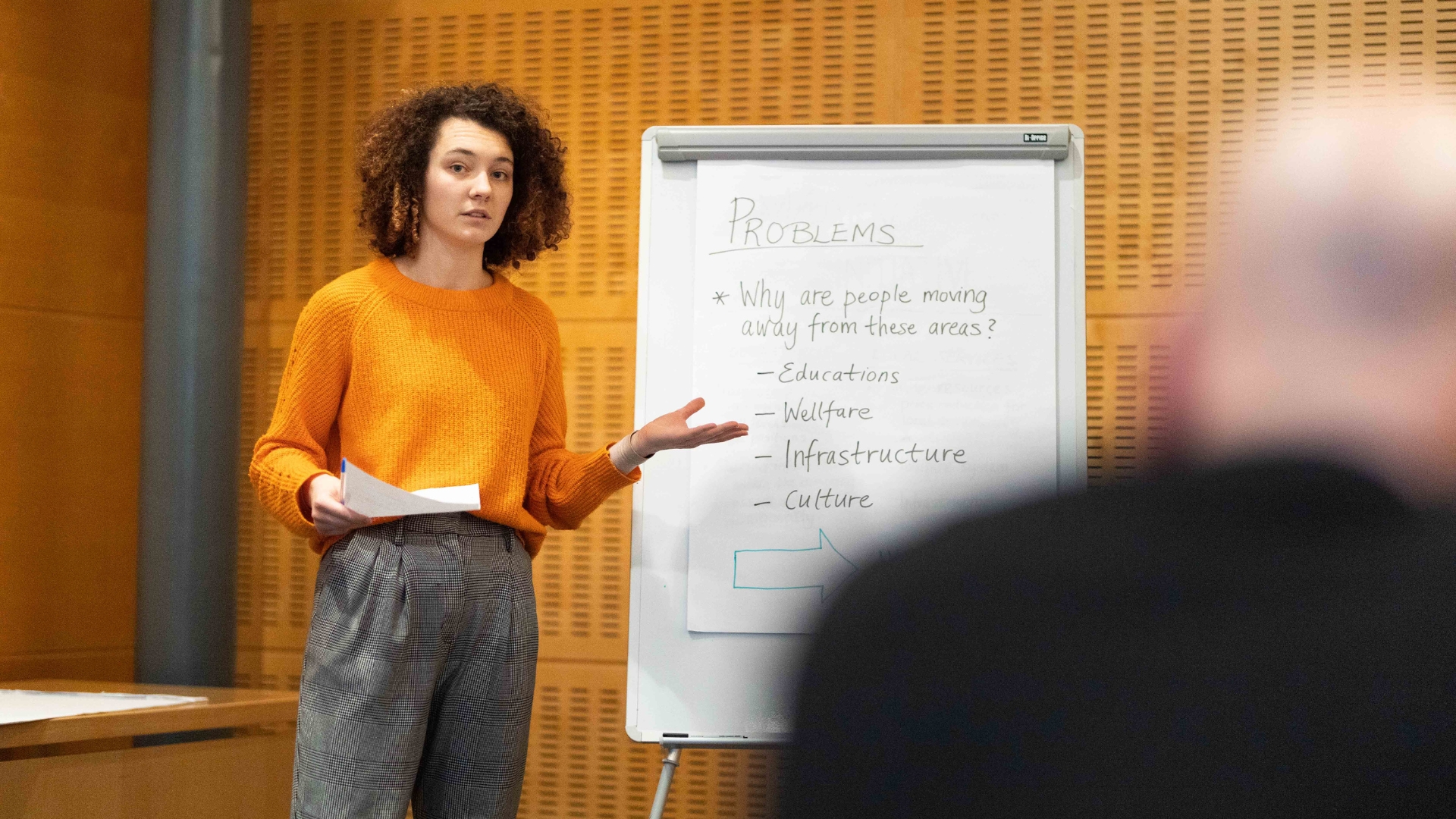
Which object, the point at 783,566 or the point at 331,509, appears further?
the point at 783,566

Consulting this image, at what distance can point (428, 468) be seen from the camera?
1721 mm

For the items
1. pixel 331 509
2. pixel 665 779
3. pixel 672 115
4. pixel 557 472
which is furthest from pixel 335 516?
pixel 672 115

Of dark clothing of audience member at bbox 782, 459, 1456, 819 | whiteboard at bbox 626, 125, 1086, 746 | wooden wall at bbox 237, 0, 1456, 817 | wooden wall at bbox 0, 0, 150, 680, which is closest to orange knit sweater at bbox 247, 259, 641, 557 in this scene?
whiteboard at bbox 626, 125, 1086, 746

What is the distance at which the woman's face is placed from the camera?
180 cm

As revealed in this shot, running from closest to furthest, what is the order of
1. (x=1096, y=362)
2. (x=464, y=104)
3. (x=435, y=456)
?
(x=435, y=456) < (x=464, y=104) < (x=1096, y=362)

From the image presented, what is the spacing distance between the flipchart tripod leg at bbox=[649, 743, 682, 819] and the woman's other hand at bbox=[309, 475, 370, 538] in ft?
2.28

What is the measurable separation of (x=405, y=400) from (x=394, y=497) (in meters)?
0.18

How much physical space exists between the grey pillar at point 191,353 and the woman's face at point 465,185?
4.46ft

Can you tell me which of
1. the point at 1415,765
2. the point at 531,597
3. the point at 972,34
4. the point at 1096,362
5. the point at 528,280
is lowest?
the point at 531,597

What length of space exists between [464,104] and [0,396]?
176 cm

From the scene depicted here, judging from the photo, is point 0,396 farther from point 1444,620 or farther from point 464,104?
point 1444,620

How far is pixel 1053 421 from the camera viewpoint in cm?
199

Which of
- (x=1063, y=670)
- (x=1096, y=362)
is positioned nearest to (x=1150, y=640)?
(x=1063, y=670)

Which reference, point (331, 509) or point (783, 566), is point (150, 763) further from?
point (783, 566)
